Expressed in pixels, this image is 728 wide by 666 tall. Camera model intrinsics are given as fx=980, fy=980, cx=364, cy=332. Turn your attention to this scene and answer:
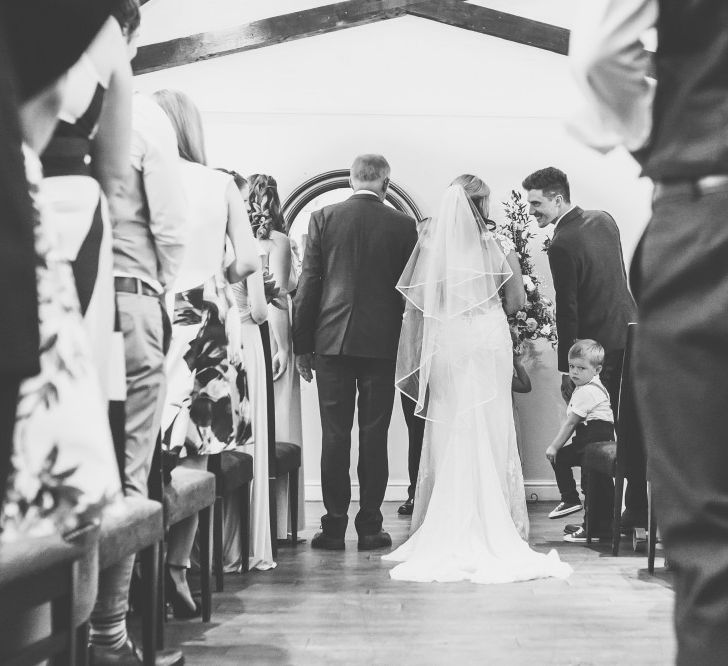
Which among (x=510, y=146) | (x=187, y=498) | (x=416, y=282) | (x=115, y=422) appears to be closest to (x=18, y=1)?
(x=115, y=422)

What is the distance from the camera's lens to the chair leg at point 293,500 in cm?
477

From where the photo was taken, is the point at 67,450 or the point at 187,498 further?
the point at 187,498

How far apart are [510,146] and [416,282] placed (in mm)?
2572

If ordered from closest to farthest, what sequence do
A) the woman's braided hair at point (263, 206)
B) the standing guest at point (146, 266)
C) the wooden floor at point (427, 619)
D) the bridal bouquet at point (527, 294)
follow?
the standing guest at point (146, 266)
the wooden floor at point (427, 619)
the woman's braided hair at point (263, 206)
the bridal bouquet at point (527, 294)

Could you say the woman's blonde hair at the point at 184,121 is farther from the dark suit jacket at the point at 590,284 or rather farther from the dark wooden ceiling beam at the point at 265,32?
the dark wooden ceiling beam at the point at 265,32

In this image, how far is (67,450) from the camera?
109cm

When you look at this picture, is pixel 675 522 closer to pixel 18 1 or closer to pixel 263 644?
pixel 18 1

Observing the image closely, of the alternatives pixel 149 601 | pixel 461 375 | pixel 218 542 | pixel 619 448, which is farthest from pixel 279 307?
pixel 149 601

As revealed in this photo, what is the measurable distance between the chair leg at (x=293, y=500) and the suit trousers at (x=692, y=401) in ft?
12.2

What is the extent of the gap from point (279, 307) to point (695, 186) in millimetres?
3853

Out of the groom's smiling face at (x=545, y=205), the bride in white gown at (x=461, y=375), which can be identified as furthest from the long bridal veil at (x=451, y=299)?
the groom's smiling face at (x=545, y=205)

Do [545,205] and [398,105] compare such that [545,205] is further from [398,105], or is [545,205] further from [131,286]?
[131,286]

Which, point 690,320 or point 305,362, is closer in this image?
point 690,320

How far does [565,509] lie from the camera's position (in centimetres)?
592
